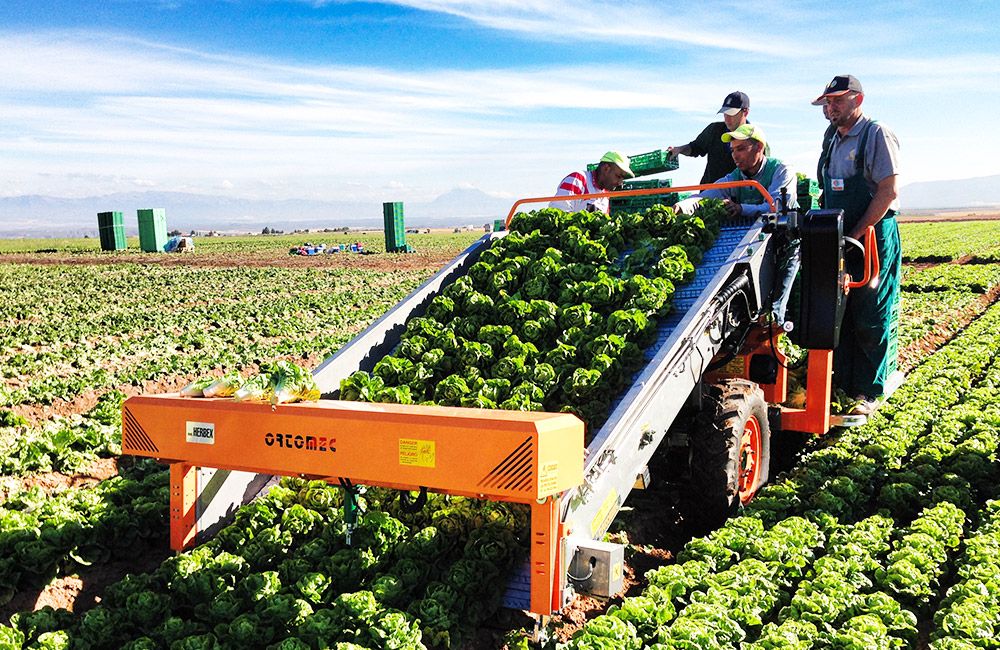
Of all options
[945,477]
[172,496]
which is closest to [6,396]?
[172,496]

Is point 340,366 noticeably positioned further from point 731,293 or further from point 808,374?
point 808,374

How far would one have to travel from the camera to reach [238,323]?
1678 centimetres

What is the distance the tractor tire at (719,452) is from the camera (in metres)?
5.58

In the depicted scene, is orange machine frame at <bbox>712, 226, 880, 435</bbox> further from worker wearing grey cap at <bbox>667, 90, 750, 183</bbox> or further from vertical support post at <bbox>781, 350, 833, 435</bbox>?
worker wearing grey cap at <bbox>667, 90, 750, 183</bbox>

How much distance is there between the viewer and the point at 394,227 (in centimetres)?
5112

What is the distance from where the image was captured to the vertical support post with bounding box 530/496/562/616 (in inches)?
150

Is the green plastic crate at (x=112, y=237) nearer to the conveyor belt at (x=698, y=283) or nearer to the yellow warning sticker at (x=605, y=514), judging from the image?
the conveyor belt at (x=698, y=283)

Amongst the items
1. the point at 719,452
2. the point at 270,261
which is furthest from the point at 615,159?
the point at 270,261

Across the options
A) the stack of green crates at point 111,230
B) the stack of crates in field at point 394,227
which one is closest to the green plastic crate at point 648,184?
the stack of crates in field at point 394,227

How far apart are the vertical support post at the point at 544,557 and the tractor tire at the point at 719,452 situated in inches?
81.6

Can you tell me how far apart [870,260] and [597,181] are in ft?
9.29

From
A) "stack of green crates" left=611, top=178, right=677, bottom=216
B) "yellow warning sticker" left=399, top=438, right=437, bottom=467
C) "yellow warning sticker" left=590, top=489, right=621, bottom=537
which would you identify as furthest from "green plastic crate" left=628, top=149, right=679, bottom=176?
"yellow warning sticker" left=399, top=438, right=437, bottom=467

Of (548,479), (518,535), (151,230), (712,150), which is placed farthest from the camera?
(151,230)

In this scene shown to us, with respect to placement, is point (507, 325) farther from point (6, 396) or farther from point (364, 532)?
point (6, 396)
